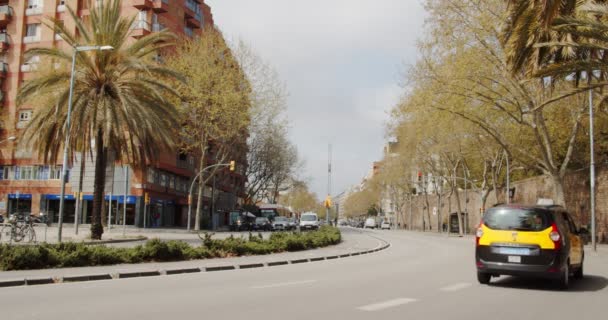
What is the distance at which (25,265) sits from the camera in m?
13.1

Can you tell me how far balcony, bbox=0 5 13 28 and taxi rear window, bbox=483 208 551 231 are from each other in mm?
56208

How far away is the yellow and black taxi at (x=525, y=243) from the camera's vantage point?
437 inches

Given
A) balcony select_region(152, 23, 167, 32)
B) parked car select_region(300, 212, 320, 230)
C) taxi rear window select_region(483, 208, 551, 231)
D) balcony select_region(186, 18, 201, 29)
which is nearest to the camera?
taxi rear window select_region(483, 208, 551, 231)

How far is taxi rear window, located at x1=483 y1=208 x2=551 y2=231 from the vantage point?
37.2 ft

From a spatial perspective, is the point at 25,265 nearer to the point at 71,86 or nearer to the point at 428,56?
the point at 71,86

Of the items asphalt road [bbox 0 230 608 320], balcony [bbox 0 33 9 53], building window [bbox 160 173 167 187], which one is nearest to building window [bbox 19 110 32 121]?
balcony [bbox 0 33 9 53]

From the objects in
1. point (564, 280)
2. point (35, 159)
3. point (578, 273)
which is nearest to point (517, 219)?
point (564, 280)

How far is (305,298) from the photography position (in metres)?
9.38

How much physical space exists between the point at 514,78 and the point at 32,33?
1845 inches

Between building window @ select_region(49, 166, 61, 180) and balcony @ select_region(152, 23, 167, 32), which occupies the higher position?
balcony @ select_region(152, 23, 167, 32)

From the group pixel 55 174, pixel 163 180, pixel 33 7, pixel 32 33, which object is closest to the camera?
pixel 55 174

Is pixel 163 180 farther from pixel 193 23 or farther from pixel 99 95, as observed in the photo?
pixel 99 95

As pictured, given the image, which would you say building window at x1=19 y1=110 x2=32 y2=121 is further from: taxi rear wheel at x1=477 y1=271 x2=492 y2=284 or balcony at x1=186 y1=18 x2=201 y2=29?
taxi rear wheel at x1=477 y1=271 x2=492 y2=284

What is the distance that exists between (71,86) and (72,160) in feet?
14.6
